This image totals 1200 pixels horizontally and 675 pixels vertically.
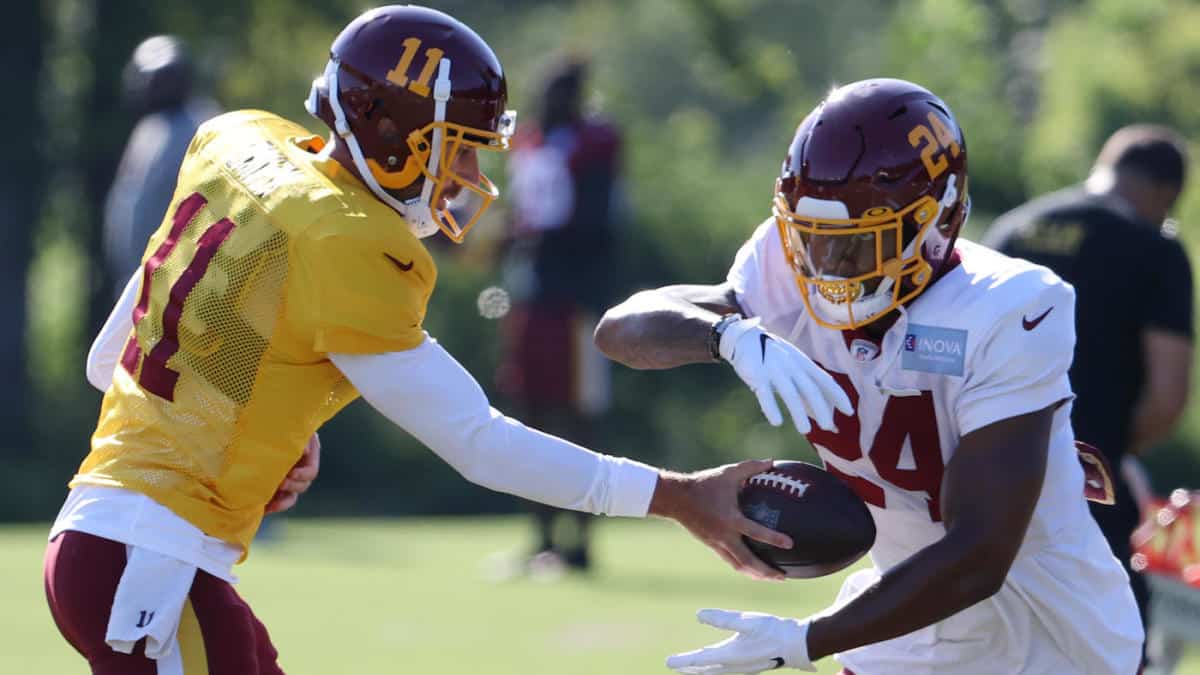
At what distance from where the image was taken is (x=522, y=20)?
2322 centimetres

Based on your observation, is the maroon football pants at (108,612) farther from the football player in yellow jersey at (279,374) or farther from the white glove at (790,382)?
the white glove at (790,382)

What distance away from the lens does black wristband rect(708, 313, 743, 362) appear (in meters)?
3.30

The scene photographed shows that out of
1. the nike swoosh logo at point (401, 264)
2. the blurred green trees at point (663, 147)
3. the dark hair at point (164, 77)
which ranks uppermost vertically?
the nike swoosh logo at point (401, 264)

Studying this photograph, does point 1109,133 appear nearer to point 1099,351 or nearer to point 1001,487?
point 1099,351

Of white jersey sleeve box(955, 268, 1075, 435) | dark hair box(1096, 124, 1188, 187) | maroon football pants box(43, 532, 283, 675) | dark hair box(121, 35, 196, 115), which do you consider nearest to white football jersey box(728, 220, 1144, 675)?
white jersey sleeve box(955, 268, 1075, 435)

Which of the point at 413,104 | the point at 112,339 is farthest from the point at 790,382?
the point at 112,339

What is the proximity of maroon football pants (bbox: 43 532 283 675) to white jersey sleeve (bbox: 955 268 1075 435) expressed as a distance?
1309 millimetres

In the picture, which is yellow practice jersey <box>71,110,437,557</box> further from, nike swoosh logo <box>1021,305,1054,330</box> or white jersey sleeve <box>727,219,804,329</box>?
nike swoosh logo <box>1021,305,1054,330</box>

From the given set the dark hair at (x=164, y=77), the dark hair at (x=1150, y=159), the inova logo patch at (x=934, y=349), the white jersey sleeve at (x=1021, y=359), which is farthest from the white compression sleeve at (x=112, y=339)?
the dark hair at (x=164, y=77)

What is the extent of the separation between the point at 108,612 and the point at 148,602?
0.25 ft

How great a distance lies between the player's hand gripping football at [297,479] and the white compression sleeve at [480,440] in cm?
38

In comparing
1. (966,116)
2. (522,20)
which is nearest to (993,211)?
(966,116)

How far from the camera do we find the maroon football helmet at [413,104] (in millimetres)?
3248

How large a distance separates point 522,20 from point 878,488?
67.2 ft
